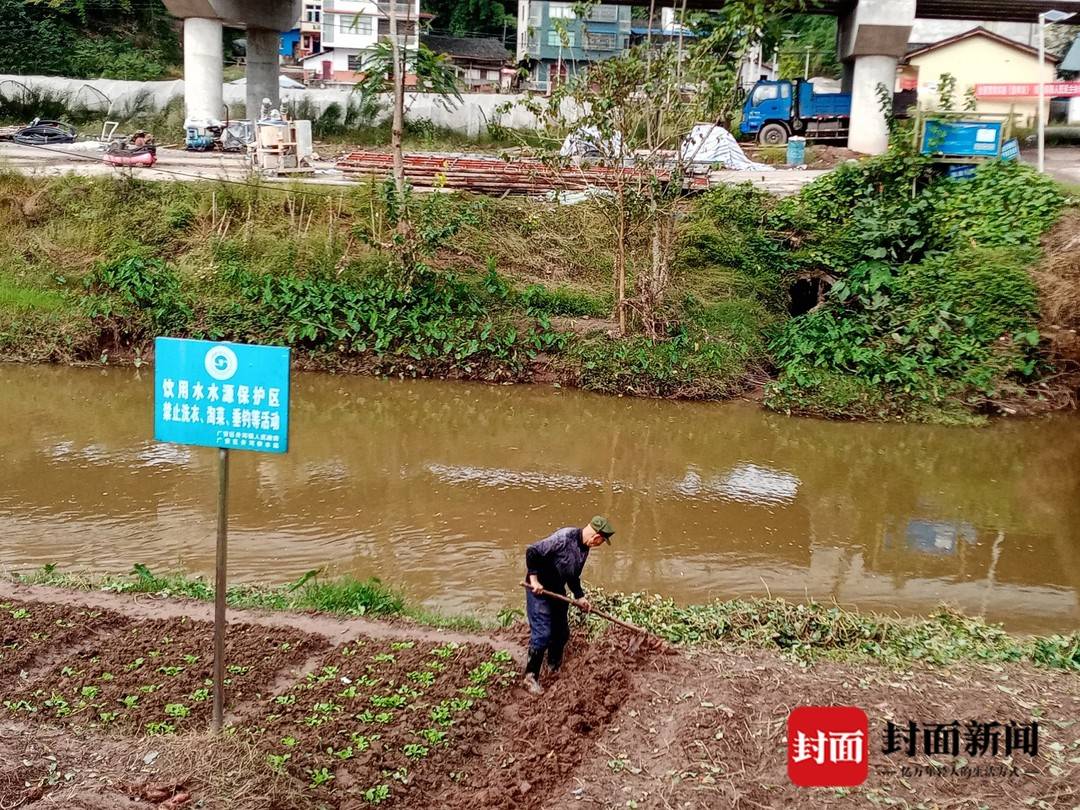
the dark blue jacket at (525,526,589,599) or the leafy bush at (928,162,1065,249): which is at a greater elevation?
the leafy bush at (928,162,1065,249)

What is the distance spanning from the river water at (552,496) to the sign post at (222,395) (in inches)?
143

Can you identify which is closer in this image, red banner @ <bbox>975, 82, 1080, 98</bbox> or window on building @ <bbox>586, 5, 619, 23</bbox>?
red banner @ <bbox>975, 82, 1080, 98</bbox>

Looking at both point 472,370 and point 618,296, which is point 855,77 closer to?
point 618,296

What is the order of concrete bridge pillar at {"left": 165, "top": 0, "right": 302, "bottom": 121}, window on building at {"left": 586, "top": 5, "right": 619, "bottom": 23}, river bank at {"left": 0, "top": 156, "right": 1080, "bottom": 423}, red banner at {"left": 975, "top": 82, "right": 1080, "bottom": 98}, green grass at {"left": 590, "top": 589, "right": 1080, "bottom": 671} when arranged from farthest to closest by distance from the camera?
window on building at {"left": 586, "top": 5, "right": 619, "bottom": 23} < concrete bridge pillar at {"left": 165, "top": 0, "right": 302, "bottom": 121} < red banner at {"left": 975, "top": 82, "right": 1080, "bottom": 98} < river bank at {"left": 0, "top": 156, "right": 1080, "bottom": 423} < green grass at {"left": 590, "top": 589, "right": 1080, "bottom": 671}

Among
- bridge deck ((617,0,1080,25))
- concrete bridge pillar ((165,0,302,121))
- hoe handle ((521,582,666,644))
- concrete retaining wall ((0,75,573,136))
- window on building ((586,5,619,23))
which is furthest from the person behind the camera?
window on building ((586,5,619,23))

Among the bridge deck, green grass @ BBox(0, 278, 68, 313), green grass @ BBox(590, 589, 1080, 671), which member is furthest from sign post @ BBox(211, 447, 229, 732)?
the bridge deck

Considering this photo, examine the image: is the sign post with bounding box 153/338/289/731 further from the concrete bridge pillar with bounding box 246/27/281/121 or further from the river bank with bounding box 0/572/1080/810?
the concrete bridge pillar with bounding box 246/27/281/121

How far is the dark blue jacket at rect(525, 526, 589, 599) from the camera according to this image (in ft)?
21.3

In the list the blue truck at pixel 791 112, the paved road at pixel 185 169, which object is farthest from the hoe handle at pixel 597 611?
the blue truck at pixel 791 112

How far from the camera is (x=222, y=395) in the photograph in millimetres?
5230

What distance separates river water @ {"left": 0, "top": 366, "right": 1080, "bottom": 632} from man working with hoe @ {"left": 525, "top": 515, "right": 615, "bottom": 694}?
1.95 meters

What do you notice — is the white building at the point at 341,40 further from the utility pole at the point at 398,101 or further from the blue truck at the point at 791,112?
the utility pole at the point at 398,101

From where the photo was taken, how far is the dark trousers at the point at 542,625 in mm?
6492

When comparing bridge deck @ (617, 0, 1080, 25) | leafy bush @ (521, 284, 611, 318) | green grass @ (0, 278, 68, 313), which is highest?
bridge deck @ (617, 0, 1080, 25)
